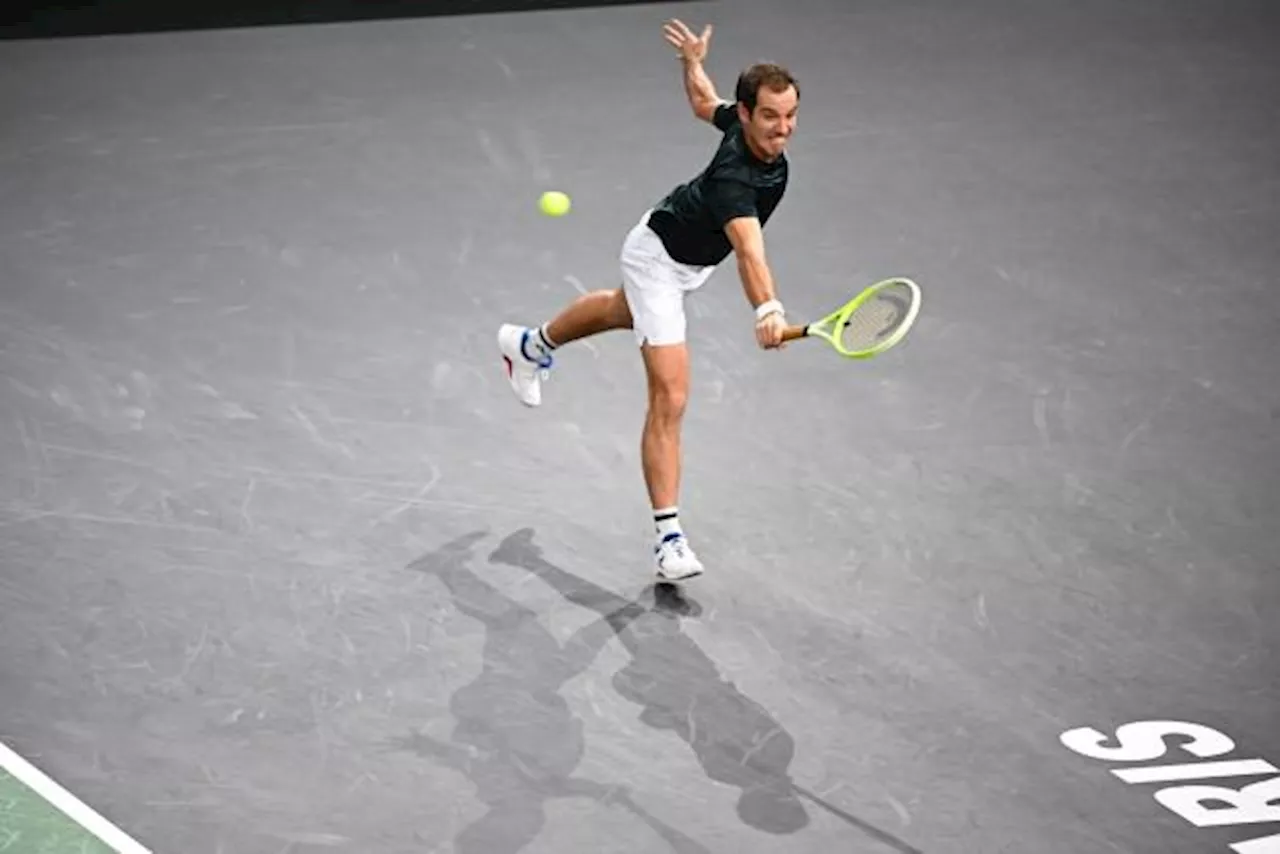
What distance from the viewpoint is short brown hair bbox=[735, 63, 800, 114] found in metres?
7.40

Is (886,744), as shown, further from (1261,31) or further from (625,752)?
(1261,31)

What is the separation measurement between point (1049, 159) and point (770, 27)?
2.60 metres

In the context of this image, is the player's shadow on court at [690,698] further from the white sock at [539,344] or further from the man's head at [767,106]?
the man's head at [767,106]

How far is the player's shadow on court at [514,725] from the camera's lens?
654 centimetres

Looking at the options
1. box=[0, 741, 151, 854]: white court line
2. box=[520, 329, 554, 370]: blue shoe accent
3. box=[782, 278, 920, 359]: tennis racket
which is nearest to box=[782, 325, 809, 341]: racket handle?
box=[782, 278, 920, 359]: tennis racket

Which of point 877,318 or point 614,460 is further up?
point 877,318

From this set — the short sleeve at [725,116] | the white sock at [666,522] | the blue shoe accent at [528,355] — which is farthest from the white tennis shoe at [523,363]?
the short sleeve at [725,116]

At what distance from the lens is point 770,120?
7453 mm

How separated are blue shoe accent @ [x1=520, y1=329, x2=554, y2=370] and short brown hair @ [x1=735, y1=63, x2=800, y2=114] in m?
1.76

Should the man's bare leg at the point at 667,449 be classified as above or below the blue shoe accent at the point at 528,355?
above

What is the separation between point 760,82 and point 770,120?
14cm

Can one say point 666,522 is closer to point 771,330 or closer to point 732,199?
point 771,330

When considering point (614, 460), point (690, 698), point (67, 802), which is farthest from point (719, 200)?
point (67, 802)

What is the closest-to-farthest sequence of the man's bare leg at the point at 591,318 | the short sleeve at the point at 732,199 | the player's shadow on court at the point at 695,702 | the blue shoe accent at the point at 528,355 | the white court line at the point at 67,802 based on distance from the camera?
the white court line at the point at 67,802 < the player's shadow on court at the point at 695,702 < the short sleeve at the point at 732,199 < the man's bare leg at the point at 591,318 < the blue shoe accent at the point at 528,355
